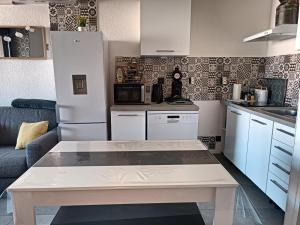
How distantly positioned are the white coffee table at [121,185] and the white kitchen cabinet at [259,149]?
1203 mm

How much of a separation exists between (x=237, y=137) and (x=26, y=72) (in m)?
3.06

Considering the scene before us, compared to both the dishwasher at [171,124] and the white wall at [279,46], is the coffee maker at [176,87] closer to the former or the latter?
the dishwasher at [171,124]

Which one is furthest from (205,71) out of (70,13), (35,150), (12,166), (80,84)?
(12,166)

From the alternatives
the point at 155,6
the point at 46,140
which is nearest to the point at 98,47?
the point at 155,6

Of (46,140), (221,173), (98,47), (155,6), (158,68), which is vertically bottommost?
(46,140)

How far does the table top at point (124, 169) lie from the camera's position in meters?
1.07

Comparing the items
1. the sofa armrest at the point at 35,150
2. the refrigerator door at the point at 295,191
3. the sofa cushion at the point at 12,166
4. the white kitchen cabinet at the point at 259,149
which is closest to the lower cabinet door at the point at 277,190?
the white kitchen cabinet at the point at 259,149

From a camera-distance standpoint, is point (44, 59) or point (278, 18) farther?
point (44, 59)

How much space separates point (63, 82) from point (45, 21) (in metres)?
1.08

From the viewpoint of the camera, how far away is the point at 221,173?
1.19 metres

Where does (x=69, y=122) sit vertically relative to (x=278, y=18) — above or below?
below

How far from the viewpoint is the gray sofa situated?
86.7 inches

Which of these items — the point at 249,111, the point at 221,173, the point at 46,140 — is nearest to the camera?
the point at 221,173

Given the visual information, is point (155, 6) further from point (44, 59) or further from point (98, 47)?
point (44, 59)
